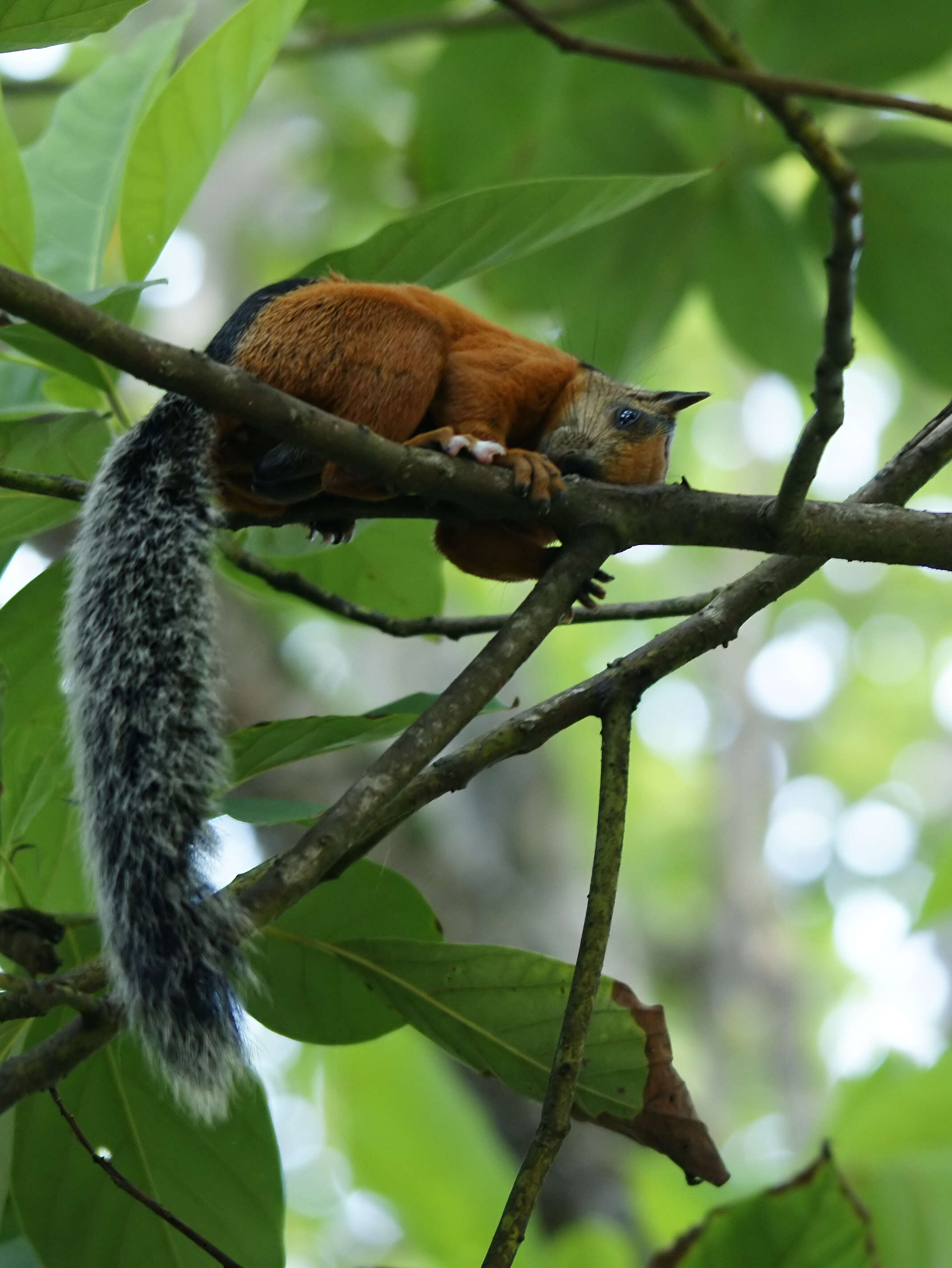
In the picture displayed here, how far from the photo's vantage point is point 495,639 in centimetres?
161

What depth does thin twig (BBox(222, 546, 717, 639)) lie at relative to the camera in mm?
2223

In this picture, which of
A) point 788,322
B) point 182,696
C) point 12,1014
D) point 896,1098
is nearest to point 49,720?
point 182,696

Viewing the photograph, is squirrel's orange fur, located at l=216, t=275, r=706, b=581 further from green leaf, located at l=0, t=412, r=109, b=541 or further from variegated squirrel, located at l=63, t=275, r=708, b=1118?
green leaf, located at l=0, t=412, r=109, b=541

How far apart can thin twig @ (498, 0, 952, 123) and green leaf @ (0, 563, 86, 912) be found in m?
1.19

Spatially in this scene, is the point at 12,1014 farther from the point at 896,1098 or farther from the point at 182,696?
the point at 896,1098

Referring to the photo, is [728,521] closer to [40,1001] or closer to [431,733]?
[431,733]

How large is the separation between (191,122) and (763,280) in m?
1.50

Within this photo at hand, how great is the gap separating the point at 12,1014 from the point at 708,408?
38.3ft

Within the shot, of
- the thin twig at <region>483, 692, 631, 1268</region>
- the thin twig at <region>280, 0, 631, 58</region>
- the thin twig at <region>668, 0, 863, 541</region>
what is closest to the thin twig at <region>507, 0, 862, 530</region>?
the thin twig at <region>668, 0, 863, 541</region>

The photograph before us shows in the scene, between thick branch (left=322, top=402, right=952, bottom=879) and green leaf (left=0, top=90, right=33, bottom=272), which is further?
green leaf (left=0, top=90, right=33, bottom=272)

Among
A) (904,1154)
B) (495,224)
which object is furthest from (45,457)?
(904,1154)

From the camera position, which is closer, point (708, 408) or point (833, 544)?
point (833, 544)

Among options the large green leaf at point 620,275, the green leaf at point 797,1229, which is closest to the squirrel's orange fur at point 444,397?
the large green leaf at point 620,275

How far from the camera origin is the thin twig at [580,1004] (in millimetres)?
1449
